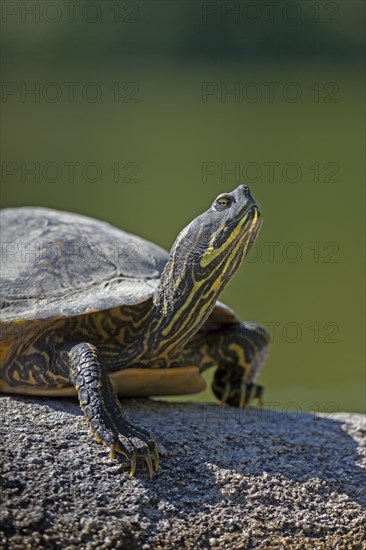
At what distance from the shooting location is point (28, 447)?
2570 millimetres

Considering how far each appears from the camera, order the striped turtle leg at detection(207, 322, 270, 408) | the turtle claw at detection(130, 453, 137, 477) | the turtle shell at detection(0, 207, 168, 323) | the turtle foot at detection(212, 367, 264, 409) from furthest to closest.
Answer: the turtle foot at detection(212, 367, 264, 409) < the striped turtle leg at detection(207, 322, 270, 408) < the turtle shell at detection(0, 207, 168, 323) < the turtle claw at detection(130, 453, 137, 477)

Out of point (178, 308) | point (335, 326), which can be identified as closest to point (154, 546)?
point (178, 308)

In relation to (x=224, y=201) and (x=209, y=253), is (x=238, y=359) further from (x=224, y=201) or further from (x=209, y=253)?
(x=224, y=201)

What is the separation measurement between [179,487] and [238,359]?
1.06 meters

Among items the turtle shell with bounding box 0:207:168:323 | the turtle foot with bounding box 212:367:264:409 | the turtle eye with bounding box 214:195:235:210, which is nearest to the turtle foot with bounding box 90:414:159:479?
the turtle shell with bounding box 0:207:168:323

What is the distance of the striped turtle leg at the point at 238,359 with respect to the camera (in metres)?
3.49

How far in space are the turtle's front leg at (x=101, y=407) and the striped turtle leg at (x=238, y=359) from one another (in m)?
0.78

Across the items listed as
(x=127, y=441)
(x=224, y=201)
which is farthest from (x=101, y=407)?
(x=224, y=201)

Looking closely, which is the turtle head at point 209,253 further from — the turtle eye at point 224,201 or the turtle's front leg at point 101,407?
the turtle's front leg at point 101,407

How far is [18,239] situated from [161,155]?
48.4 ft

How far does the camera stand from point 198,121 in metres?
21.7

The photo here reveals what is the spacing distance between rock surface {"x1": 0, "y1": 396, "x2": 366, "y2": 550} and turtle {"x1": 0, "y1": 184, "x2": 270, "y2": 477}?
12cm

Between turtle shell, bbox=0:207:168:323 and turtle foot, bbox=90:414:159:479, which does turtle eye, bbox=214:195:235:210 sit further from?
turtle foot, bbox=90:414:159:479

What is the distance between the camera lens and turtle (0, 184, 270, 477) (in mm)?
2818
